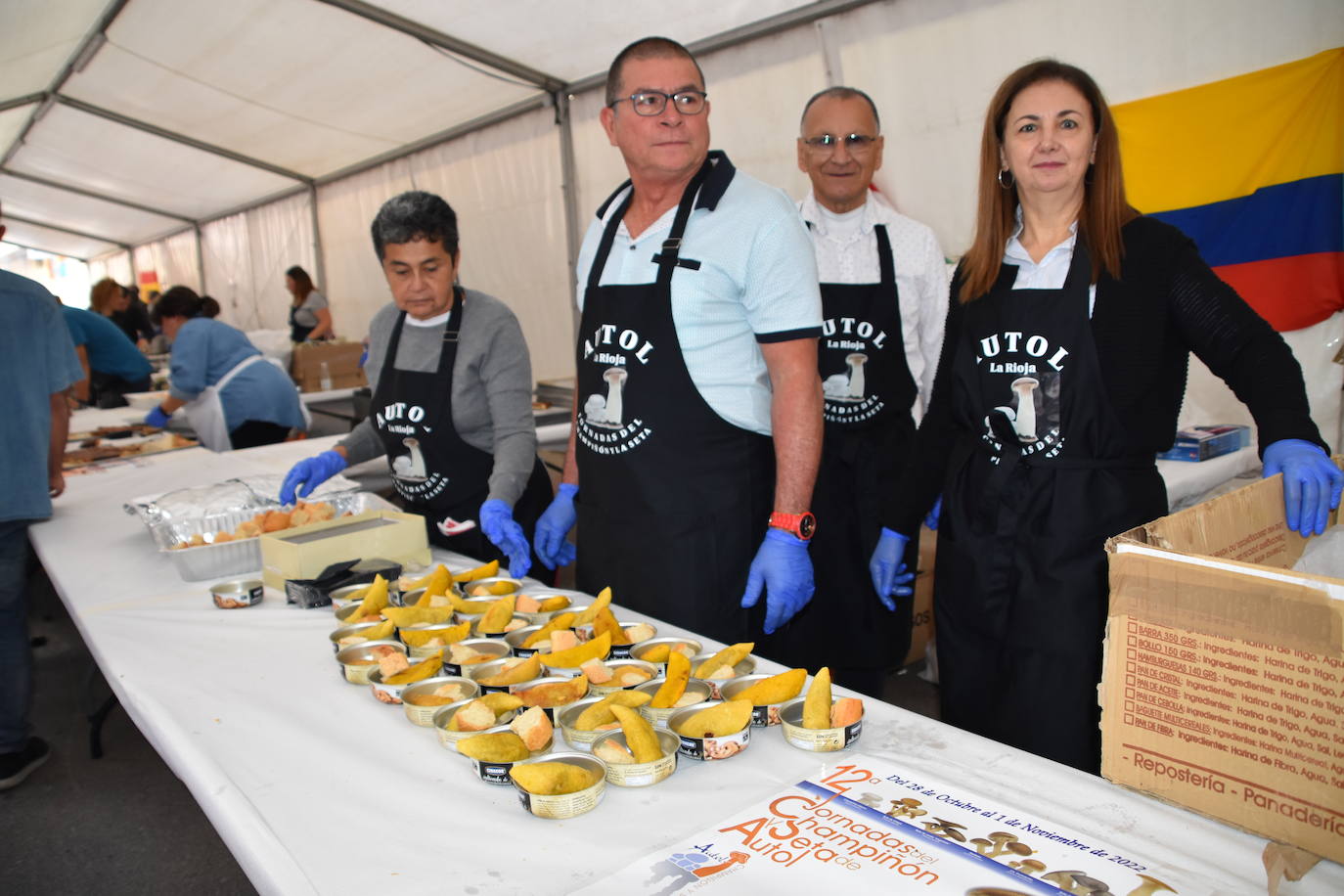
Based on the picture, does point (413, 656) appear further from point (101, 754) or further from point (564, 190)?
point (564, 190)

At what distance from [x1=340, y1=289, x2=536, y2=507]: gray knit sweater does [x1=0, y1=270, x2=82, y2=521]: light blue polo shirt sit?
1.13 metres

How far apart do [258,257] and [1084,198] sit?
1343cm

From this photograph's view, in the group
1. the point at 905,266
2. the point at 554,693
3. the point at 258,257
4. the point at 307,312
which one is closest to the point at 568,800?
the point at 554,693

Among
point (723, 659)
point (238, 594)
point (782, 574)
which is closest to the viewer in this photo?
point (723, 659)

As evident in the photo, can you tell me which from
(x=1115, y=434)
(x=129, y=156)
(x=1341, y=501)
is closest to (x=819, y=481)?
(x=1115, y=434)

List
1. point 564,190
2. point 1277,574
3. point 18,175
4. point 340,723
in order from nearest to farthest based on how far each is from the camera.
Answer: point 1277,574, point 340,723, point 564,190, point 18,175

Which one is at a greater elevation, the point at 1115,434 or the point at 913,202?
the point at 913,202

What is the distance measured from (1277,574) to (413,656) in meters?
1.17

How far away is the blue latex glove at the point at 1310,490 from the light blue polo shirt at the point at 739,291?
82cm

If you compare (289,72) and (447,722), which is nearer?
(447,722)

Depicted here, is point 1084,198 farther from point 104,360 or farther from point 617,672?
point 104,360

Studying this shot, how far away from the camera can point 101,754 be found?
3004 mm

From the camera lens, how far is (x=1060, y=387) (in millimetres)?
1528

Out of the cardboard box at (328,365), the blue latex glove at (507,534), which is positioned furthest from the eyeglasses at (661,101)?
the cardboard box at (328,365)
